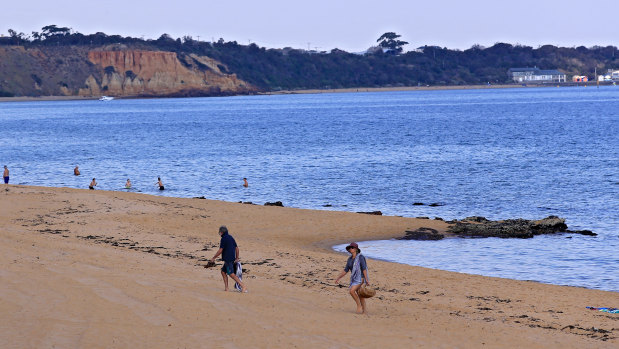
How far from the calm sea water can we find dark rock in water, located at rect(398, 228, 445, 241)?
2.26 feet

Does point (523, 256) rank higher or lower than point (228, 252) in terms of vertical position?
lower

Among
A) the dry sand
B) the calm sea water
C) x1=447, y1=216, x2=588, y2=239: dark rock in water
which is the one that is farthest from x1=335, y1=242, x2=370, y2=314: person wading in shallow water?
x1=447, y1=216, x2=588, y2=239: dark rock in water

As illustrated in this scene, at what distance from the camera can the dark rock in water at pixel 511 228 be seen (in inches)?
1120

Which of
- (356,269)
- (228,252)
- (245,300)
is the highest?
(228,252)

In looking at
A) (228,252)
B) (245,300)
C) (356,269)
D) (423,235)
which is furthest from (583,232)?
(228,252)

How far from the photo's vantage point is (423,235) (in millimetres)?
28422

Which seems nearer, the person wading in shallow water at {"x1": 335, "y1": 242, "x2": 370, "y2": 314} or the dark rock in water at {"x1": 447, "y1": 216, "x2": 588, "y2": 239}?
the person wading in shallow water at {"x1": 335, "y1": 242, "x2": 370, "y2": 314}

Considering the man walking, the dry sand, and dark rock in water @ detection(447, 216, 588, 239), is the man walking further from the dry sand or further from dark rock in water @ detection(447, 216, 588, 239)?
dark rock in water @ detection(447, 216, 588, 239)

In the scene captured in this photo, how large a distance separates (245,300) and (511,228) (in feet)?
50.3

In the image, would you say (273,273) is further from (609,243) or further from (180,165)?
(180,165)

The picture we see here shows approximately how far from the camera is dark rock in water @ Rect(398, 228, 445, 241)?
28.0m

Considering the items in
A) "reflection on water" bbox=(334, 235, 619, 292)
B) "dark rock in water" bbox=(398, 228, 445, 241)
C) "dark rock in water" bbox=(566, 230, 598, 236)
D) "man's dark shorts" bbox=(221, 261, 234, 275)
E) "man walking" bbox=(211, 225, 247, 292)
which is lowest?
"dark rock in water" bbox=(566, 230, 598, 236)

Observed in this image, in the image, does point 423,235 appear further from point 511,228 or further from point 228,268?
point 228,268

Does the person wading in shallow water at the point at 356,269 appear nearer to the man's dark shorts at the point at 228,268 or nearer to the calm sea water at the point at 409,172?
the man's dark shorts at the point at 228,268
